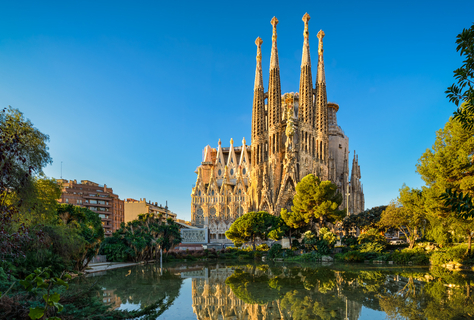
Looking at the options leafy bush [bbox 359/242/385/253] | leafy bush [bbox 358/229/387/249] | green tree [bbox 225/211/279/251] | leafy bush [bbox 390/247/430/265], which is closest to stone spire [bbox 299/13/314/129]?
green tree [bbox 225/211/279/251]

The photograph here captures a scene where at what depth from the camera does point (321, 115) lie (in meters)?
51.6

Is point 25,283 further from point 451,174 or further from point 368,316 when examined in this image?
point 451,174

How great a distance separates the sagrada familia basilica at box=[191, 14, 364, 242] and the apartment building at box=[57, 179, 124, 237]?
19704mm

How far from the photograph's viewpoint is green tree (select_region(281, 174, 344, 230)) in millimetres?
31234

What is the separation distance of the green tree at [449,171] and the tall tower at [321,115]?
3021 cm

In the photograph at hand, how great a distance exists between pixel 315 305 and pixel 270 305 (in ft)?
4.11

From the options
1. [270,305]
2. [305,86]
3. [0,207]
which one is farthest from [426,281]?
[305,86]

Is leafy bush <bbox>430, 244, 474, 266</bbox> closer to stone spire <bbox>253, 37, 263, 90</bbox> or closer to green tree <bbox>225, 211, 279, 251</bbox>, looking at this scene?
green tree <bbox>225, 211, 279, 251</bbox>

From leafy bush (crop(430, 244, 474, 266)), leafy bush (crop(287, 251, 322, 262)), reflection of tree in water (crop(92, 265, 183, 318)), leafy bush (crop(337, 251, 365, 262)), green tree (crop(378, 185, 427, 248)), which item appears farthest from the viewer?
leafy bush (crop(287, 251, 322, 262))

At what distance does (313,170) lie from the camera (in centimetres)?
4891

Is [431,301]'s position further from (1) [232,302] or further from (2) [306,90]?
(2) [306,90]

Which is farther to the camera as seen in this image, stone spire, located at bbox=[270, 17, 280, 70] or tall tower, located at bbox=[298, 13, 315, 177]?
stone spire, located at bbox=[270, 17, 280, 70]

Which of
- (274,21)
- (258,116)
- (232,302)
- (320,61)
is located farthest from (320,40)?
(232,302)

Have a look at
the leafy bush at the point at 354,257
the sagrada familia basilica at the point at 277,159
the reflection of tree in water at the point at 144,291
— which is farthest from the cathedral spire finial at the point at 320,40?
the reflection of tree in water at the point at 144,291
